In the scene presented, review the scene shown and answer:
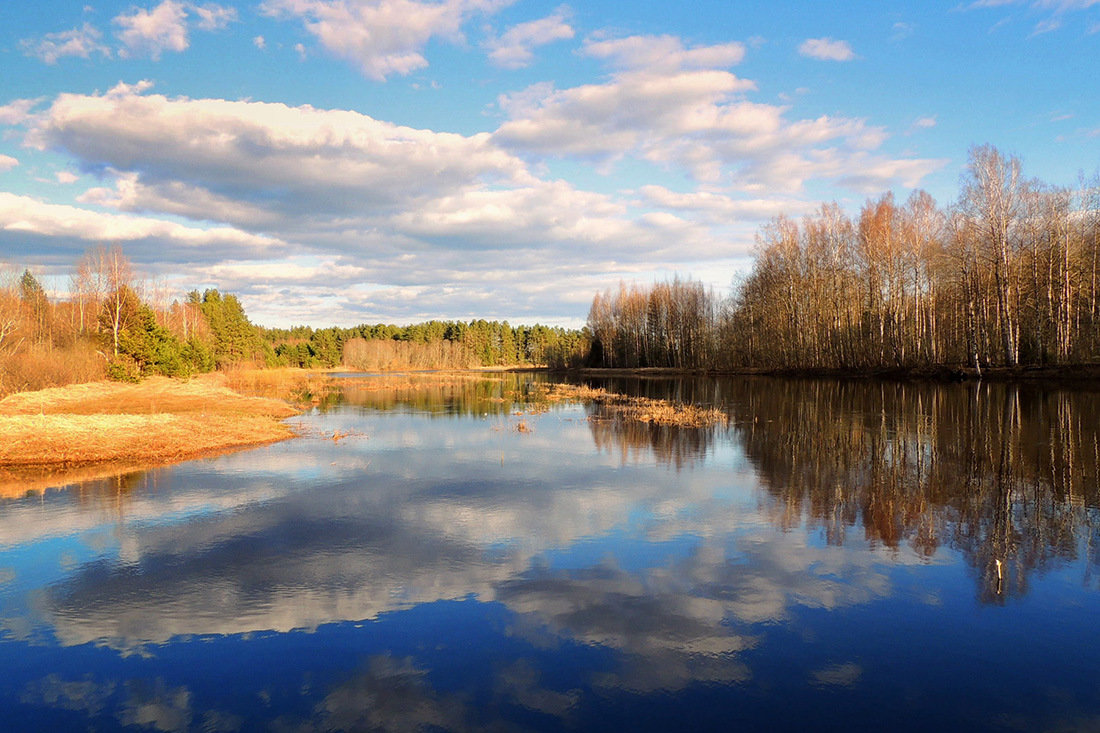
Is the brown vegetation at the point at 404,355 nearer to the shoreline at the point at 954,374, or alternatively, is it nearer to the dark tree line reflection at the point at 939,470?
the shoreline at the point at 954,374

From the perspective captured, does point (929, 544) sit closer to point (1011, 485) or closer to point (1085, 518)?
point (1085, 518)

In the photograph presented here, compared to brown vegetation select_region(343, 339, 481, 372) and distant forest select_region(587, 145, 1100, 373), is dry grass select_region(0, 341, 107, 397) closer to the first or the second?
distant forest select_region(587, 145, 1100, 373)

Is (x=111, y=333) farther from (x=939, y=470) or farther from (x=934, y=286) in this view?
(x=934, y=286)

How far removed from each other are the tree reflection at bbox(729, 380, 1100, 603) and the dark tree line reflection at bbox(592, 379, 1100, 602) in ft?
0.12

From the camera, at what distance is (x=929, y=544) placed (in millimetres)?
10406

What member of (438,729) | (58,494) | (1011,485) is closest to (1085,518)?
(1011,485)

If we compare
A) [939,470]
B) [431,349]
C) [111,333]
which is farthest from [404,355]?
[939,470]

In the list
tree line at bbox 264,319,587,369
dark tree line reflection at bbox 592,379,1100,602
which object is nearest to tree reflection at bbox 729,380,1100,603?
dark tree line reflection at bbox 592,379,1100,602

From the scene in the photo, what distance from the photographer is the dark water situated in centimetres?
594

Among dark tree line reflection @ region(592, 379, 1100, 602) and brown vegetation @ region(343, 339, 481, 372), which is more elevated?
brown vegetation @ region(343, 339, 481, 372)

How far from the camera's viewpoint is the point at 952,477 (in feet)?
50.4

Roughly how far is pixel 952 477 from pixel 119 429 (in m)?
28.6

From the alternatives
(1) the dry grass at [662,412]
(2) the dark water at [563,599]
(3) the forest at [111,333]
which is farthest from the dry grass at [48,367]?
(1) the dry grass at [662,412]

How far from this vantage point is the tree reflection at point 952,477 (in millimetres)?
10414
